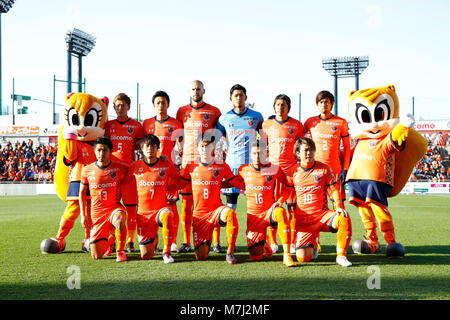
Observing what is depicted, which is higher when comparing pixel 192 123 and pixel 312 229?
pixel 192 123

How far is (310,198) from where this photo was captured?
5.20 metres

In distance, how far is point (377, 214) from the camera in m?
5.61

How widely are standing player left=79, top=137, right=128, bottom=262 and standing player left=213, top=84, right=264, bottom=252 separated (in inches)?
57.3

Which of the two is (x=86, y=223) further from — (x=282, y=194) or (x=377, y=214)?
(x=377, y=214)

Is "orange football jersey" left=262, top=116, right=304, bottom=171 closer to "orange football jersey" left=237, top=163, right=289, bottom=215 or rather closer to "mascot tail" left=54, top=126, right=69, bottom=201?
"orange football jersey" left=237, top=163, right=289, bottom=215

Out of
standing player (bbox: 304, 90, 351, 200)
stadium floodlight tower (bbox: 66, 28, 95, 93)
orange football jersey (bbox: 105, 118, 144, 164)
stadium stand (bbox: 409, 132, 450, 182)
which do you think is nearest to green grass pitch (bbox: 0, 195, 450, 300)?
standing player (bbox: 304, 90, 351, 200)

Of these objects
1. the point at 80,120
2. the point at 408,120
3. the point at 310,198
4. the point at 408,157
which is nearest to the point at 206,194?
the point at 310,198

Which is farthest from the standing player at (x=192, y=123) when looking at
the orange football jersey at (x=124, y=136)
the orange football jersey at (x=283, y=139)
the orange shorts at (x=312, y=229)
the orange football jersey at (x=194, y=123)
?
the orange shorts at (x=312, y=229)

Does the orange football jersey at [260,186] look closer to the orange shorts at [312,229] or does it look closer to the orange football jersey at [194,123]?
the orange shorts at [312,229]

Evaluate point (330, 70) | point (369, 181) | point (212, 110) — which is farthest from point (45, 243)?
point (330, 70)

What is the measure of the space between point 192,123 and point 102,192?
162 cm

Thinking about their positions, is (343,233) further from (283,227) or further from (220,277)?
(220,277)

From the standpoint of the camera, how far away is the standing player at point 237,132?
5.92m
